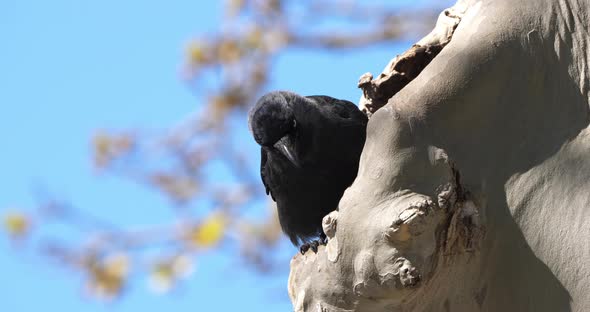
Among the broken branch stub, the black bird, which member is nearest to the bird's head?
the black bird

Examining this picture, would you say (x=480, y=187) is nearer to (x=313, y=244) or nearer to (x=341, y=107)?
(x=313, y=244)

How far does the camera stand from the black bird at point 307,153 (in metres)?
5.44

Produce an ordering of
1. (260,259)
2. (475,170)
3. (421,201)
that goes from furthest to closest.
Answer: (260,259)
(475,170)
(421,201)

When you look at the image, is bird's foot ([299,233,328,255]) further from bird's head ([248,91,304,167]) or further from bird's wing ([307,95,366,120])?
bird's wing ([307,95,366,120])

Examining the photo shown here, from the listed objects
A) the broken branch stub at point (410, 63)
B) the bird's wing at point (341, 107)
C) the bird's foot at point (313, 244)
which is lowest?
the bird's foot at point (313, 244)

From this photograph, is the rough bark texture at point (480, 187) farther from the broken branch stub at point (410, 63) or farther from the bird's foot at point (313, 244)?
the bird's foot at point (313, 244)

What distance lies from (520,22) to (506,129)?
1.61 feet

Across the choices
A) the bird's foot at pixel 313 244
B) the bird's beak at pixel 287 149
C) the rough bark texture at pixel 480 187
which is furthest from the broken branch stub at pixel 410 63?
the bird's foot at pixel 313 244

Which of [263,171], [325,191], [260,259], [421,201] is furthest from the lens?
[260,259]

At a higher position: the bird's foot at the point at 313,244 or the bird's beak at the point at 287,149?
the bird's beak at the point at 287,149

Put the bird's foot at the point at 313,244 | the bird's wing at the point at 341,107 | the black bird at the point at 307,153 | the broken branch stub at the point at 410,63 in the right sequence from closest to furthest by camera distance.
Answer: the broken branch stub at the point at 410,63
the bird's foot at the point at 313,244
the black bird at the point at 307,153
the bird's wing at the point at 341,107

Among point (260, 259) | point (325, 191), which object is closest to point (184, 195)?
point (260, 259)

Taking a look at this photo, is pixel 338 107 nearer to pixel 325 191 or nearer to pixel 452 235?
pixel 325 191

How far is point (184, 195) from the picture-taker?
9.94 meters
